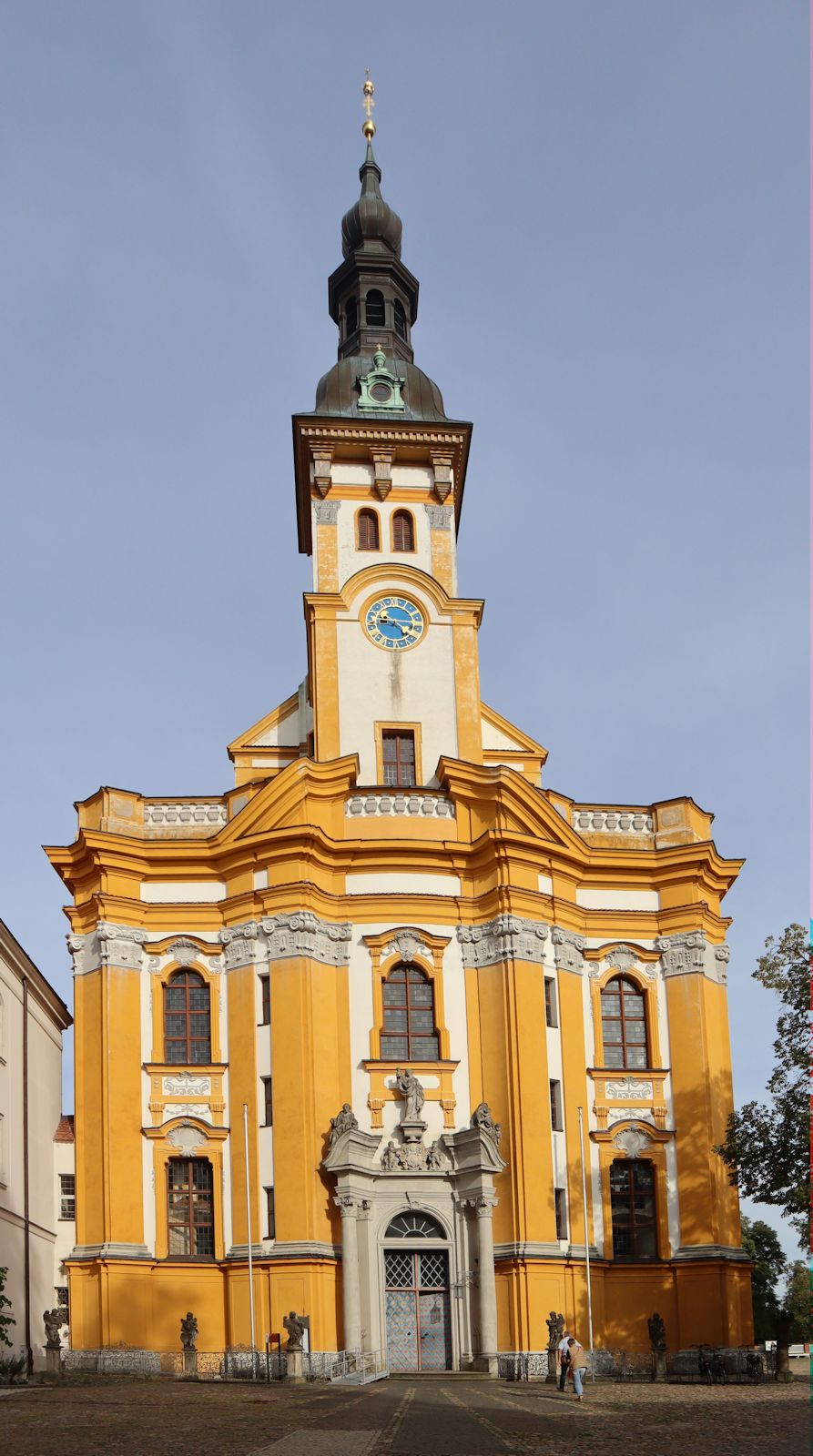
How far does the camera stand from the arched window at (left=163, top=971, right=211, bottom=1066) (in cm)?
4331

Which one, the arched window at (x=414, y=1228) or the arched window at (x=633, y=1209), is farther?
the arched window at (x=633, y=1209)

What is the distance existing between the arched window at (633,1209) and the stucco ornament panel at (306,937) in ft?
29.0

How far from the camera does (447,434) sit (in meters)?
50.2

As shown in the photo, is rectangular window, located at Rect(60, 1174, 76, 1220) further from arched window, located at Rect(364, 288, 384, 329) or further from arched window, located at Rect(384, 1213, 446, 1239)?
arched window, located at Rect(364, 288, 384, 329)

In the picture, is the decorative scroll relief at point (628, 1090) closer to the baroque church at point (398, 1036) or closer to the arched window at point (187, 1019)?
the baroque church at point (398, 1036)

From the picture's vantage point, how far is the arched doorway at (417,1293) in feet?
133

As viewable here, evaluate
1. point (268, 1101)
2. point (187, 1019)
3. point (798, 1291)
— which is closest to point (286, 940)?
point (187, 1019)

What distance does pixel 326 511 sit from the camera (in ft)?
163

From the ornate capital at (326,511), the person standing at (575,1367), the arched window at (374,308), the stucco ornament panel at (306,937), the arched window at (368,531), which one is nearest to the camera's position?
the person standing at (575,1367)

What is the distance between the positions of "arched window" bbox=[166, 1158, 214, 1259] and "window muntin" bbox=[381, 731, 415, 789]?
11221 millimetres

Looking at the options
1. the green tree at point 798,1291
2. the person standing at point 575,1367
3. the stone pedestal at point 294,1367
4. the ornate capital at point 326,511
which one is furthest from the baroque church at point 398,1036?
the green tree at point 798,1291

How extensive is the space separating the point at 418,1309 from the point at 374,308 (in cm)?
3037

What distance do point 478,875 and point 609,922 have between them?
4150 mm

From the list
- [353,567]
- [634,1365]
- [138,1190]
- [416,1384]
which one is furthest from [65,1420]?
[353,567]
